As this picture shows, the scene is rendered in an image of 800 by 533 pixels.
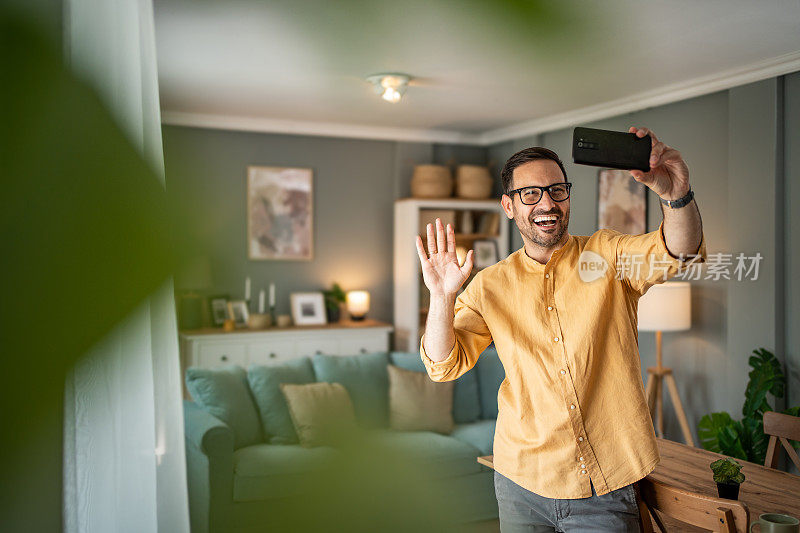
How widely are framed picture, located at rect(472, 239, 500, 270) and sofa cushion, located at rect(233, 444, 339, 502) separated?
2.53 m

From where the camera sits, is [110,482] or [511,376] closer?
[110,482]

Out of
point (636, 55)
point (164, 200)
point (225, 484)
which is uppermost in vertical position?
point (636, 55)

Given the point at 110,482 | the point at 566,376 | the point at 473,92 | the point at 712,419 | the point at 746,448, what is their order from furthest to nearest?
1. the point at 473,92
2. the point at 712,419
3. the point at 746,448
4. the point at 566,376
5. the point at 110,482

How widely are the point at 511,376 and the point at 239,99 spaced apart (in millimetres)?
3349

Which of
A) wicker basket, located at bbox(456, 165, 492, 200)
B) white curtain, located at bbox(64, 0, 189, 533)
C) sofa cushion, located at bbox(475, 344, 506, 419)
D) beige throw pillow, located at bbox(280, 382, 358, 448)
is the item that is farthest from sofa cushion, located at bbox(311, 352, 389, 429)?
white curtain, located at bbox(64, 0, 189, 533)

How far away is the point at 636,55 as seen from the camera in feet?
10.4

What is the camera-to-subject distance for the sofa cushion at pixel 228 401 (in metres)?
3.20

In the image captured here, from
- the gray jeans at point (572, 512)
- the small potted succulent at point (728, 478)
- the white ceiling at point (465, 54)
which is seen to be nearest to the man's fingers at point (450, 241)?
the gray jeans at point (572, 512)

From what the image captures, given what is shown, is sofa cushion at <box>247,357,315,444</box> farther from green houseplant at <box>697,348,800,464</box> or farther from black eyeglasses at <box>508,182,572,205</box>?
black eyeglasses at <box>508,182,572,205</box>

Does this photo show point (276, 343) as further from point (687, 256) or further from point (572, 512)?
point (687, 256)

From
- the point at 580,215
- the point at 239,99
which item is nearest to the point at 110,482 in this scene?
the point at 239,99

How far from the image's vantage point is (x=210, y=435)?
2.91 metres

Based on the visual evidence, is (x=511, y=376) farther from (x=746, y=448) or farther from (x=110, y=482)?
(x=746, y=448)

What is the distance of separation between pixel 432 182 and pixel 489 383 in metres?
1.87
